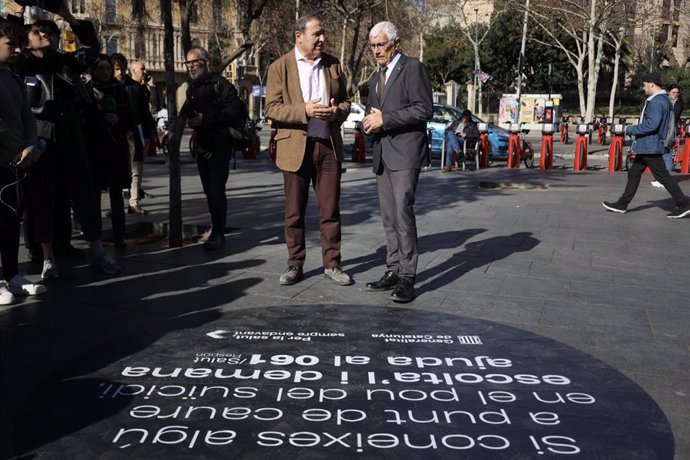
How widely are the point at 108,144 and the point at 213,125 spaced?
3.26 feet

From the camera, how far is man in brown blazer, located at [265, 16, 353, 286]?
587 centimetres

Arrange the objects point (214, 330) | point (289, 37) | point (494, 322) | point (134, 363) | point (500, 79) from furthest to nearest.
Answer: point (500, 79) < point (289, 37) < point (494, 322) < point (214, 330) < point (134, 363)

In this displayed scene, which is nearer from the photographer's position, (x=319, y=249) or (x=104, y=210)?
(x=319, y=249)

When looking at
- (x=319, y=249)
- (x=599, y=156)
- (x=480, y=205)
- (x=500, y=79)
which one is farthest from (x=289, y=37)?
(x=319, y=249)

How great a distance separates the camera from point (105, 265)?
6.30 m

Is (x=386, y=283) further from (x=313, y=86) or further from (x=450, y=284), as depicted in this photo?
(x=313, y=86)

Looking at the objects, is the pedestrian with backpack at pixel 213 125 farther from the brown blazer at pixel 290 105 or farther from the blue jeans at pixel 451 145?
the blue jeans at pixel 451 145

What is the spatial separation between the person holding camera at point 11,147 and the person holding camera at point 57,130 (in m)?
0.38

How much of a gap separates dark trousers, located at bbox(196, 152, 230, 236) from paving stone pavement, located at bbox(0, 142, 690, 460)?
265 millimetres

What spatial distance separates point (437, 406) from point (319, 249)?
397 centimetres

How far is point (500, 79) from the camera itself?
61.8 meters

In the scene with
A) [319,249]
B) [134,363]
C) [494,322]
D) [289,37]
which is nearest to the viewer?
[134,363]

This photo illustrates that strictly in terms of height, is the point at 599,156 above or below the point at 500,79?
below

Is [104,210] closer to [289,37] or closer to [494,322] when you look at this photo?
[494,322]
